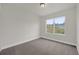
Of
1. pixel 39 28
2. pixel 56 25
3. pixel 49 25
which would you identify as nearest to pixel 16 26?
pixel 39 28

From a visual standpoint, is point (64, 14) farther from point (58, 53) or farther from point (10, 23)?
point (10, 23)

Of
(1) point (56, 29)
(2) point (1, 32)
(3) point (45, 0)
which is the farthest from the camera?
(1) point (56, 29)

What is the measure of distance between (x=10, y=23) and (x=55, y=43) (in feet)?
2.71

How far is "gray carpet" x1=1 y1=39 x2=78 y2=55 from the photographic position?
1044mm

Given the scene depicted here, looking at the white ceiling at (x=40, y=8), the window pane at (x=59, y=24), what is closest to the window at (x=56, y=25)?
the window pane at (x=59, y=24)

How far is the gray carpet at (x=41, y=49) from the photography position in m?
1.04

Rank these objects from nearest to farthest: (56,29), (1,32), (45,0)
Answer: (45,0) → (1,32) → (56,29)

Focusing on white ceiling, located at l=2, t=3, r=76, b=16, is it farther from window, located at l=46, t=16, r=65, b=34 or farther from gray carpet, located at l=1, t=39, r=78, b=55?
gray carpet, located at l=1, t=39, r=78, b=55

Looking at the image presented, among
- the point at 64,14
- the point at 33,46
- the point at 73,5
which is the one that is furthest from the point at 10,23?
the point at 73,5

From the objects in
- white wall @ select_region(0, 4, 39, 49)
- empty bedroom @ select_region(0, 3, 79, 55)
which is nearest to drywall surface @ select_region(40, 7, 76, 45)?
empty bedroom @ select_region(0, 3, 79, 55)

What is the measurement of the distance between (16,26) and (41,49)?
580 millimetres

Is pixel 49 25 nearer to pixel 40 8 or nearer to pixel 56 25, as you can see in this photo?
pixel 56 25

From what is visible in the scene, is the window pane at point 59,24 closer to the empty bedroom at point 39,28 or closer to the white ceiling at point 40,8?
the empty bedroom at point 39,28
